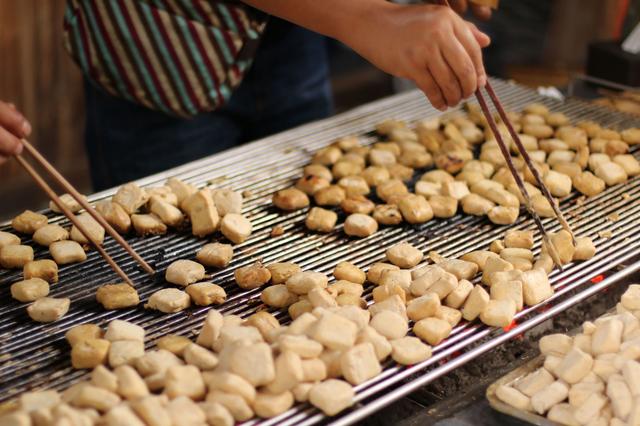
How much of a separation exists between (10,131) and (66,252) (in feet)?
1.17

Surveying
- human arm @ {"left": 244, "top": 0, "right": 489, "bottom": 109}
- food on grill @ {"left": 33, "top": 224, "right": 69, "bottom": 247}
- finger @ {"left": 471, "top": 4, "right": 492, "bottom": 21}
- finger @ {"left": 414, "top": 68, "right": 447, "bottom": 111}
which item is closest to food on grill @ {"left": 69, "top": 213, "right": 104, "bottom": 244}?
food on grill @ {"left": 33, "top": 224, "right": 69, "bottom": 247}

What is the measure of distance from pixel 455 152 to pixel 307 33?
2.50 feet

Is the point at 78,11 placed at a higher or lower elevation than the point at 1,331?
higher

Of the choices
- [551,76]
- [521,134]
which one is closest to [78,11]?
[521,134]

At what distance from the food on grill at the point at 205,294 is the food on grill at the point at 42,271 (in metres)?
0.30

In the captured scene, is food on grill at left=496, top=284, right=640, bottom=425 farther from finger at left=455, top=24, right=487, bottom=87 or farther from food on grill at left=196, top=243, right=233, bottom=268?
food on grill at left=196, top=243, right=233, bottom=268

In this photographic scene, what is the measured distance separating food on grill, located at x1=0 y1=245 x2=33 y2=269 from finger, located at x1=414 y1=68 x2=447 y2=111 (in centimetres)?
91

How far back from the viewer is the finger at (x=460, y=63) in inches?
70.2

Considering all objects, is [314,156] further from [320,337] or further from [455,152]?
→ [320,337]

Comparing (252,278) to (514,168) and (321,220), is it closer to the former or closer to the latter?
(321,220)

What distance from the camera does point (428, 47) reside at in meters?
1.79

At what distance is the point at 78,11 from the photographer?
2.51m

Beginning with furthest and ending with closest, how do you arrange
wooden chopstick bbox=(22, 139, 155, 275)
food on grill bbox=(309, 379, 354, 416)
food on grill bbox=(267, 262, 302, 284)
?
food on grill bbox=(267, 262, 302, 284) → wooden chopstick bbox=(22, 139, 155, 275) → food on grill bbox=(309, 379, 354, 416)

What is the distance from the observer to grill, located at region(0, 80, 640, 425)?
5.13 feet
